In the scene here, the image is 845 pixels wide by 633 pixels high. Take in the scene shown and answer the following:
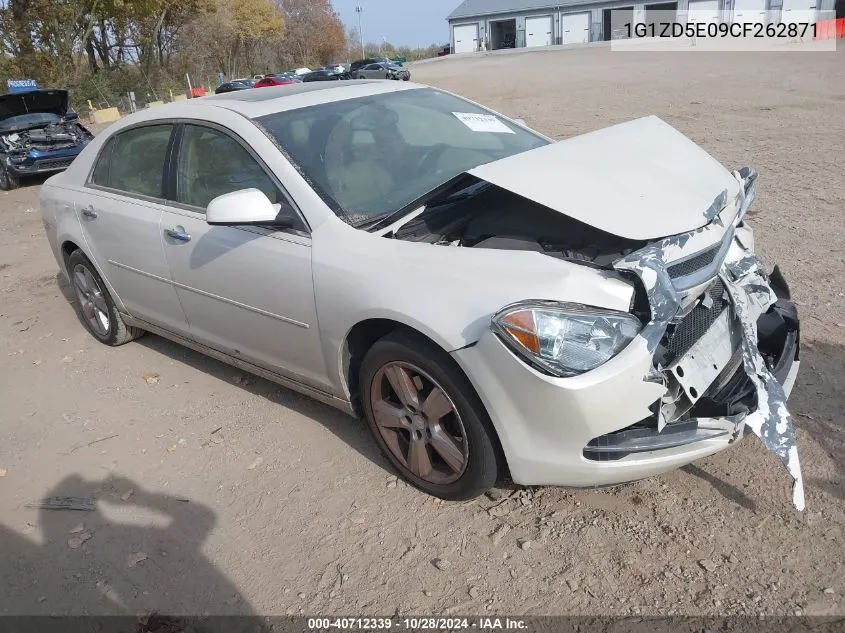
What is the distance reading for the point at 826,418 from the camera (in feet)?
10.1

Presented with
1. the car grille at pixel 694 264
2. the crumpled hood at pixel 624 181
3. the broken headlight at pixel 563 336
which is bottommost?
the broken headlight at pixel 563 336

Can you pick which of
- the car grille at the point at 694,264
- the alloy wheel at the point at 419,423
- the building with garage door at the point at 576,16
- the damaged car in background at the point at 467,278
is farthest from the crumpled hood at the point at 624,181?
the building with garage door at the point at 576,16

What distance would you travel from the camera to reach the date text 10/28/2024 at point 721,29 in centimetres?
4360

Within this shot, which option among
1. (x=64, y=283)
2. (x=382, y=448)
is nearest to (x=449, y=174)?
(x=382, y=448)

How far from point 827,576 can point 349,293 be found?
2.06 metres

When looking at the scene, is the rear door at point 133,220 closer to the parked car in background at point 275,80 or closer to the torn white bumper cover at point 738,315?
the torn white bumper cover at point 738,315

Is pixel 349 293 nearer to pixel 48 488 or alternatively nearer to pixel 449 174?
pixel 449 174

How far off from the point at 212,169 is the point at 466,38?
70945 millimetres

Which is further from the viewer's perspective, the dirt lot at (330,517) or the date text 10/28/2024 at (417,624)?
the dirt lot at (330,517)

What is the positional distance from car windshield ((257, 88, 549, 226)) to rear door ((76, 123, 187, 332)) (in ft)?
3.22

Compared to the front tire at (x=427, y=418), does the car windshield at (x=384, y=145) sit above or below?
above

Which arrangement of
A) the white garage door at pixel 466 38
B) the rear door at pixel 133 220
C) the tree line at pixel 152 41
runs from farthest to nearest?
the white garage door at pixel 466 38
the tree line at pixel 152 41
the rear door at pixel 133 220

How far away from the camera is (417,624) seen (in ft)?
7.72

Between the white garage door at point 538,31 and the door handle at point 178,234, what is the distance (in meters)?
65.8
